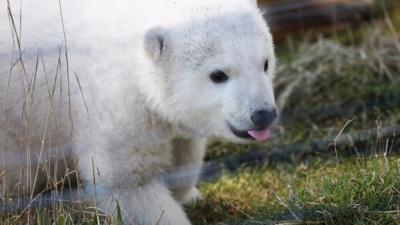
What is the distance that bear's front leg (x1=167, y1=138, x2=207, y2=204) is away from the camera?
16.3ft

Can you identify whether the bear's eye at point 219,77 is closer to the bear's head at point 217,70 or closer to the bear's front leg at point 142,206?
the bear's head at point 217,70

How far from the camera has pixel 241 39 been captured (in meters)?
4.10

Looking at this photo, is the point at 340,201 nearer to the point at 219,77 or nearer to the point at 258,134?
the point at 258,134

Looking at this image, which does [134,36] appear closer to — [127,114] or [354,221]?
[127,114]

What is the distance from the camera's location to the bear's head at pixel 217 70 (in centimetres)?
406

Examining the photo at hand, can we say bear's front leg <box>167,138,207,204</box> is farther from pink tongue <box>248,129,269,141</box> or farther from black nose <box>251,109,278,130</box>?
black nose <box>251,109,278,130</box>

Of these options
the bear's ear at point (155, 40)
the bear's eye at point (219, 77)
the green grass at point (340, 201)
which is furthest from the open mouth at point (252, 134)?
the bear's ear at point (155, 40)

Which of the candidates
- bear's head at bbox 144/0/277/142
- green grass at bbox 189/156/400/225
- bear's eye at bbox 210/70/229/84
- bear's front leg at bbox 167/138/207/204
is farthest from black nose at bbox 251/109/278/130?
bear's front leg at bbox 167/138/207/204

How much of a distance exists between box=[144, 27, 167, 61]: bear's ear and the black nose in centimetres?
53

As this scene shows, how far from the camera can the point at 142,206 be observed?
441 centimetres


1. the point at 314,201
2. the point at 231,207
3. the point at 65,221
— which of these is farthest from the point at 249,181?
the point at 65,221

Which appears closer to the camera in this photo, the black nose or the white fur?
the black nose

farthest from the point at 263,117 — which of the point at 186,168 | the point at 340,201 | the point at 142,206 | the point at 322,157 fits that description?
the point at 322,157

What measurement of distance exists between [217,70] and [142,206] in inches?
31.0
